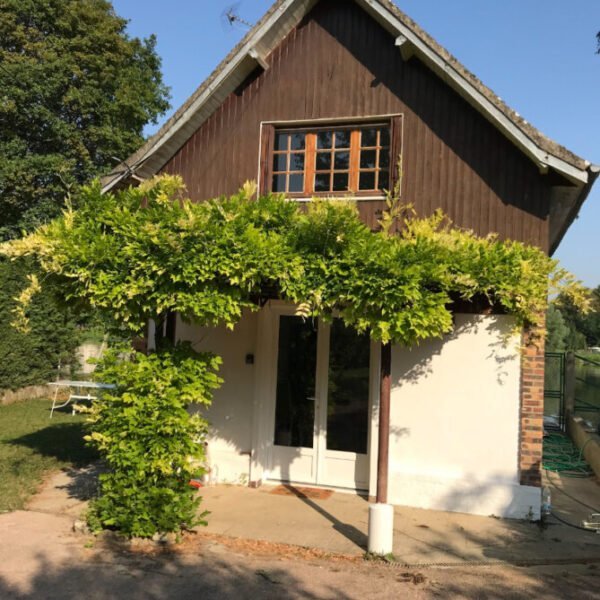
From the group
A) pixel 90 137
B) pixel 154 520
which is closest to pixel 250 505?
pixel 154 520

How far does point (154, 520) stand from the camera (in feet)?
18.6

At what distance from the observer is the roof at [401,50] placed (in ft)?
21.1

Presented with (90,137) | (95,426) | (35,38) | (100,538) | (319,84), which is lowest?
(100,538)

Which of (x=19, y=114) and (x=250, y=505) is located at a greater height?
(x=19, y=114)

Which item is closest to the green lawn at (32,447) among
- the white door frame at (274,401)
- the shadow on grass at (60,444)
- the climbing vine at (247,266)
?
the shadow on grass at (60,444)

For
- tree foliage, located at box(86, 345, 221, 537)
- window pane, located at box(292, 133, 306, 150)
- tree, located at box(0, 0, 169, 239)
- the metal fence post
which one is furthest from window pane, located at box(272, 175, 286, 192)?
tree, located at box(0, 0, 169, 239)

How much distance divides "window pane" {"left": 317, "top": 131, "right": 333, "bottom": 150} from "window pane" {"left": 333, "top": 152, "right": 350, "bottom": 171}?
21 centimetres

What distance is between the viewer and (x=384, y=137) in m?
7.57

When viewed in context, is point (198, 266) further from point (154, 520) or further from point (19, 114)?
point (19, 114)

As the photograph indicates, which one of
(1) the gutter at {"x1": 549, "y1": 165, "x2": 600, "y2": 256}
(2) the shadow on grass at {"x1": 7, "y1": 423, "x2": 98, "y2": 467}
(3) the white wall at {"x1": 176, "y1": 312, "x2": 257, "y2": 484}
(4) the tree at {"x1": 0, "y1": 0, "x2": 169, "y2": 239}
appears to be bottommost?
(2) the shadow on grass at {"x1": 7, "y1": 423, "x2": 98, "y2": 467}

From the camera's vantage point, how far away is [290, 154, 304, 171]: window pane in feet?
26.0

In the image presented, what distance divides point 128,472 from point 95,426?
62cm

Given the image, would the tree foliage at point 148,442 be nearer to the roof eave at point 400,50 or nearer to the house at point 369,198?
the house at point 369,198

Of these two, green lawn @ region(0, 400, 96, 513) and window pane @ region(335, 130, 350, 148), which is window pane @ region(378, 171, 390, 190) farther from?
green lawn @ region(0, 400, 96, 513)
